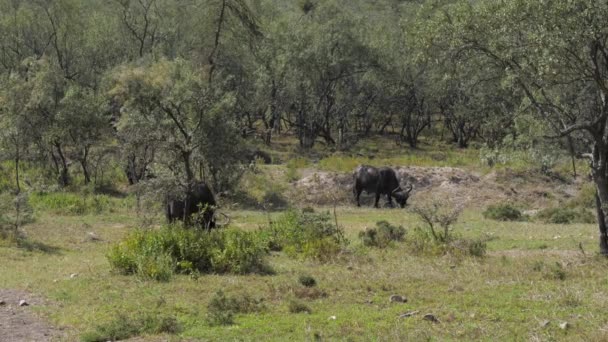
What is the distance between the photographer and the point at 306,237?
18859mm

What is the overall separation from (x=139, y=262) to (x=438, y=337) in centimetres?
793

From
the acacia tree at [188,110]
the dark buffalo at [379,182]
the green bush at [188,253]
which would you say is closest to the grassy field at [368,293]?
the green bush at [188,253]

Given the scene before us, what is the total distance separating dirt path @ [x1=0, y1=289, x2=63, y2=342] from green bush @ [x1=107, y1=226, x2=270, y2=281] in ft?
8.05

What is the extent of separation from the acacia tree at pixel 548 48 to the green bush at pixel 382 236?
213 inches

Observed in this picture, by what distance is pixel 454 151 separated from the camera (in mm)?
55562

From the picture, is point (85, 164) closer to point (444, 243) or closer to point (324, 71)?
point (324, 71)

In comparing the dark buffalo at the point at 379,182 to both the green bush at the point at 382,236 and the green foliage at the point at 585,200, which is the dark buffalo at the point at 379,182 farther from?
the green bush at the point at 382,236

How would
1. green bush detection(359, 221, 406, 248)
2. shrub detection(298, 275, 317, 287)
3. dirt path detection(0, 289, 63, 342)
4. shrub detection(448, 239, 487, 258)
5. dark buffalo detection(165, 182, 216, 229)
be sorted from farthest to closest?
dark buffalo detection(165, 182, 216, 229) < green bush detection(359, 221, 406, 248) < shrub detection(448, 239, 487, 258) < shrub detection(298, 275, 317, 287) < dirt path detection(0, 289, 63, 342)

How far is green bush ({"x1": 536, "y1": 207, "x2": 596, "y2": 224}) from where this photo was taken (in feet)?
87.9

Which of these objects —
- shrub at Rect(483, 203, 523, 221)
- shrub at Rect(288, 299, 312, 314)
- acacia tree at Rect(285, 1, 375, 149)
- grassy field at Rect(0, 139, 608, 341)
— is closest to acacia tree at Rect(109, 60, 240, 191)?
grassy field at Rect(0, 139, 608, 341)

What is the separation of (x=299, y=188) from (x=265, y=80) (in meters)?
17.3

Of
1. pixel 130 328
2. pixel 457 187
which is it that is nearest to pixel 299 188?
pixel 457 187

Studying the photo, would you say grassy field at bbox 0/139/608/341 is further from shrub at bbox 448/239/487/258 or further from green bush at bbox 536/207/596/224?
green bush at bbox 536/207/596/224

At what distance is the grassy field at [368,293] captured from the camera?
34.8ft
